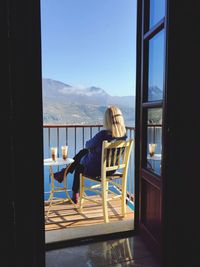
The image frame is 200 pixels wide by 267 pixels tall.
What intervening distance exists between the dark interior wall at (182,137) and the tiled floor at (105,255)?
0.27m

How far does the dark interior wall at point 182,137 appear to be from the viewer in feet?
5.05

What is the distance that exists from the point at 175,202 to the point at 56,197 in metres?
2.44

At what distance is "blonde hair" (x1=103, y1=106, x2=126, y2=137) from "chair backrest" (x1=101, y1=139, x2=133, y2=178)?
177 mm

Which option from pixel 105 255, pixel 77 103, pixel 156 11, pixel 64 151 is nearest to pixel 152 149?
pixel 105 255

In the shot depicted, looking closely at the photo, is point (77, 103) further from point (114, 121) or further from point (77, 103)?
point (114, 121)

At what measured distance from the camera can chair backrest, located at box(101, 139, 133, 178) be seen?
2.64m

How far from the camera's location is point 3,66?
1109 millimetres

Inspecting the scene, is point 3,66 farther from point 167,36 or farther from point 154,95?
point 154,95

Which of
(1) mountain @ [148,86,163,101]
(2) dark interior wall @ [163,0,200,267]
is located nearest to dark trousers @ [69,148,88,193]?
(1) mountain @ [148,86,163,101]

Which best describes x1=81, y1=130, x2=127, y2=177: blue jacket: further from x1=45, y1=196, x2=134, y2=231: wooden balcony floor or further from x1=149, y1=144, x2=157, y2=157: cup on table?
x1=149, y1=144, x2=157, y2=157: cup on table

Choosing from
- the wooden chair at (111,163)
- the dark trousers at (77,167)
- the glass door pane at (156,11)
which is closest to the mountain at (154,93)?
the glass door pane at (156,11)

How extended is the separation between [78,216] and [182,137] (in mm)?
1925

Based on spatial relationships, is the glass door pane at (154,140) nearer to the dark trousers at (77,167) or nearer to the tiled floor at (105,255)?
the tiled floor at (105,255)

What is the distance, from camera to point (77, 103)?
4.66 m
